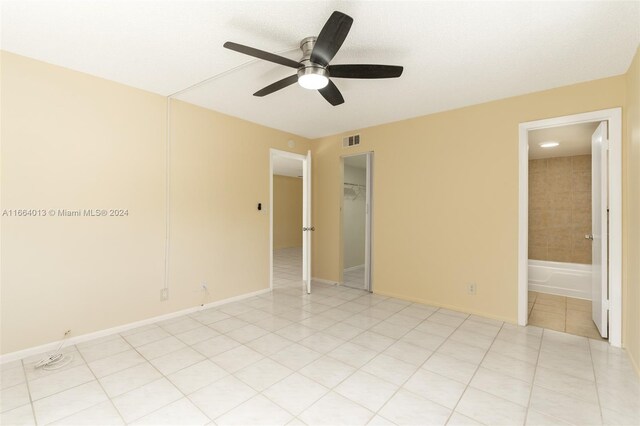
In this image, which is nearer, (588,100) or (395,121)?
(588,100)

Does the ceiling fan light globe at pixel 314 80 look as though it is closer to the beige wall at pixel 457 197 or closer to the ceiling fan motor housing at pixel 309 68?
the ceiling fan motor housing at pixel 309 68

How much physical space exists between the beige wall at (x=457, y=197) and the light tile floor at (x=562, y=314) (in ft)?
1.51

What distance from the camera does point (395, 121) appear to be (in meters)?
4.15

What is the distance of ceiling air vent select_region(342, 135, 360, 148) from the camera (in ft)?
15.1

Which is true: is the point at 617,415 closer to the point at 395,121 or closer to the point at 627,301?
the point at 627,301

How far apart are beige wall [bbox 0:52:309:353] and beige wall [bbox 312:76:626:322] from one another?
2.18 m

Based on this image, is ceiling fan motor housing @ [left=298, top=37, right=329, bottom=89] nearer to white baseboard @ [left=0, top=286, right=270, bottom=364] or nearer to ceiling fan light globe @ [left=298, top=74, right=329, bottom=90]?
ceiling fan light globe @ [left=298, top=74, right=329, bottom=90]

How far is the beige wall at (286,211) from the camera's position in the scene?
31.2ft

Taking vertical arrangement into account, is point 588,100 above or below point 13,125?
above

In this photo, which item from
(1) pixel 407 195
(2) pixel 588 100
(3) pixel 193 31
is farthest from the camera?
(1) pixel 407 195

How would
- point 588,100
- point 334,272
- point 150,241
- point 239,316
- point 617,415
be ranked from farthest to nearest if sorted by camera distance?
point 334,272, point 239,316, point 150,241, point 588,100, point 617,415

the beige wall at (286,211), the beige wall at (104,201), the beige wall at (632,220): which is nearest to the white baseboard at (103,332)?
the beige wall at (104,201)

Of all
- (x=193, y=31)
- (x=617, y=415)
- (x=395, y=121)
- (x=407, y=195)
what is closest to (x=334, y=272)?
(x=407, y=195)

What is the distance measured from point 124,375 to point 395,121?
417cm
